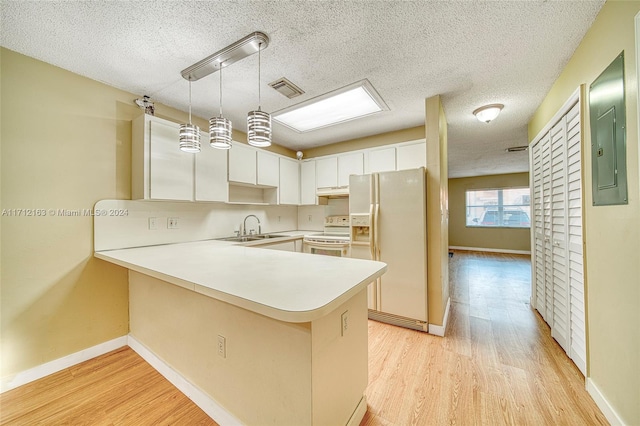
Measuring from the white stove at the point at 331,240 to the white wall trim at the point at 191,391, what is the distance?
208 centimetres

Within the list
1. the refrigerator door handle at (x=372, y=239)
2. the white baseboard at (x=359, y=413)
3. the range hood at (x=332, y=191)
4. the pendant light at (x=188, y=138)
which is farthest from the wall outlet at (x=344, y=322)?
the range hood at (x=332, y=191)

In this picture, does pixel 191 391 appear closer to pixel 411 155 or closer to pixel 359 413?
pixel 359 413

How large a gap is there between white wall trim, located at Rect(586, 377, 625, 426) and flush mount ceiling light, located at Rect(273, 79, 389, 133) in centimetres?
277

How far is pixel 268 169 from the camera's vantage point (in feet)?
11.9

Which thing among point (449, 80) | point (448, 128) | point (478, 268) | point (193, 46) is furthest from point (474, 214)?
point (193, 46)

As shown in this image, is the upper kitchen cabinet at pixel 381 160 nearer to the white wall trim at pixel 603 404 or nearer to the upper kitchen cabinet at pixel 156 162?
the upper kitchen cabinet at pixel 156 162

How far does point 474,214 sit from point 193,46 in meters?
8.81

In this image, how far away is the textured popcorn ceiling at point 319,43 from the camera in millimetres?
1413

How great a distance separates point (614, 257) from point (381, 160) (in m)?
2.45

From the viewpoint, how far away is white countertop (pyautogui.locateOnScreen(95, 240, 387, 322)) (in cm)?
89

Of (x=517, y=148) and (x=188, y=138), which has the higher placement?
(x=517, y=148)

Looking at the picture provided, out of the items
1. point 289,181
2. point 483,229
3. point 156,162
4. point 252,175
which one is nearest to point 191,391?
point 156,162

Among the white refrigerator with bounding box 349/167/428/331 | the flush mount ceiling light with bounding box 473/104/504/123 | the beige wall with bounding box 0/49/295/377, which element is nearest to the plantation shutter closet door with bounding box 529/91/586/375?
the flush mount ceiling light with bounding box 473/104/504/123

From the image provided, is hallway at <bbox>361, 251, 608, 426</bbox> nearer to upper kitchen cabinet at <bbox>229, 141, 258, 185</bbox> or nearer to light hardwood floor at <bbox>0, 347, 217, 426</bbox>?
light hardwood floor at <bbox>0, 347, 217, 426</bbox>
